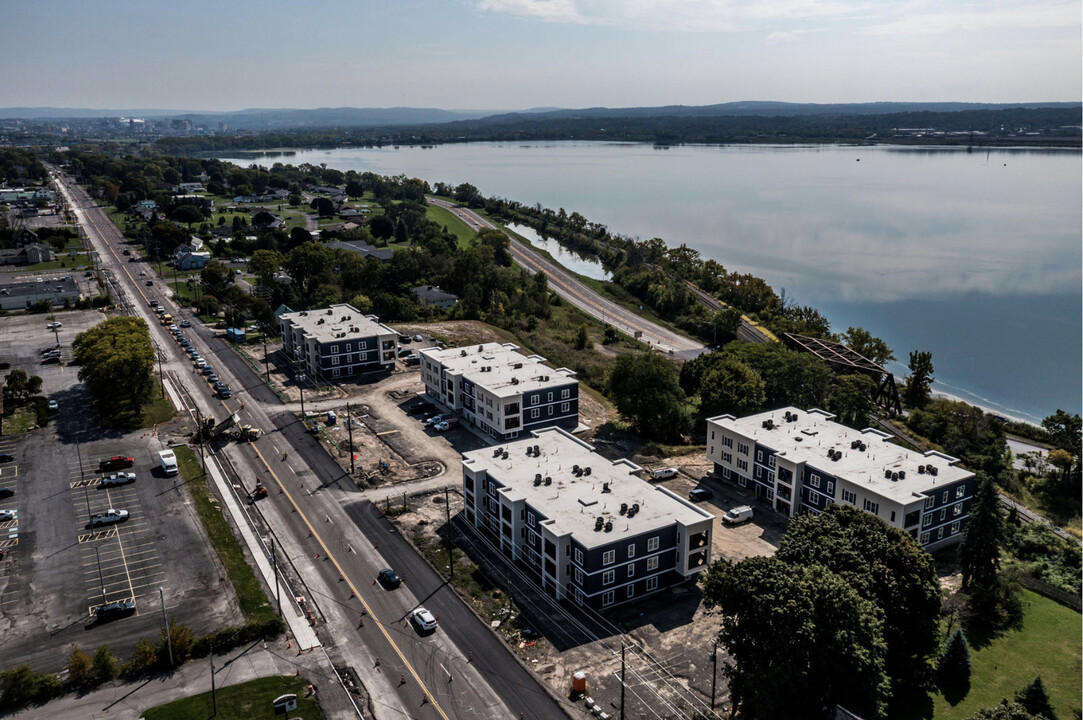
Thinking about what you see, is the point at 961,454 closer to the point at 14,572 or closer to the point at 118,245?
the point at 14,572

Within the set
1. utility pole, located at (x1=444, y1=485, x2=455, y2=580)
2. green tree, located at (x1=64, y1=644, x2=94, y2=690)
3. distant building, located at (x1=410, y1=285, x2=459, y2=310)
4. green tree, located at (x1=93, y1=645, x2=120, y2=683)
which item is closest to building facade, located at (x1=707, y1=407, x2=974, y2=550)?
utility pole, located at (x1=444, y1=485, x2=455, y2=580)

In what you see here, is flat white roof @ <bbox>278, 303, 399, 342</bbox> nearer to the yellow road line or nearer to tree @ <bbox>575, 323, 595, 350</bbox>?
the yellow road line

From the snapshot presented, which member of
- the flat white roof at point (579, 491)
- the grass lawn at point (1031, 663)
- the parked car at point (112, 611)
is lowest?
the grass lawn at point (1031, 663)

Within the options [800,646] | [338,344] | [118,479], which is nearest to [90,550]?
[118,479]

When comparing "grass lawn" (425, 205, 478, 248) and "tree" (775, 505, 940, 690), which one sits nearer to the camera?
"tree" (775, 505, 940, 690)

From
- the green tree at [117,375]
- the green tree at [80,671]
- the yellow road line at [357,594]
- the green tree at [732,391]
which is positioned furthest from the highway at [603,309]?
the green tree at [80,671]

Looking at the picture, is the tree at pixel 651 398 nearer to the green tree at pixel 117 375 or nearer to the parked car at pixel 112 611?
the parked car at pixel 112 611

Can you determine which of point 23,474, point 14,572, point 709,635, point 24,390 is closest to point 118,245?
point 24,390
